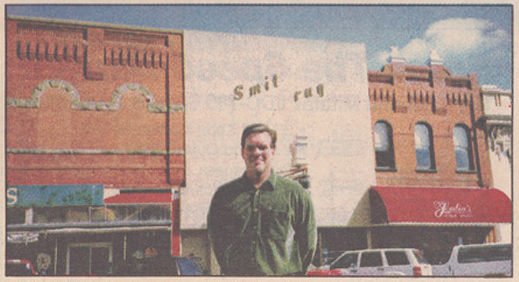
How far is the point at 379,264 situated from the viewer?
1466 cm

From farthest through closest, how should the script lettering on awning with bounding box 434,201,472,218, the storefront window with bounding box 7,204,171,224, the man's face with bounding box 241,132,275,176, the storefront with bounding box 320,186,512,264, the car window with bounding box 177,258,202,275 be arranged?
the script lettering on awning with bounding box 434,201,472,218
the storefront with bounding box 320,186,512,264
the man's face with bounding box 241,132,275,176
the storefront window with bounding box 7,204,171,224
the car window with bounding box 177,258,202,275

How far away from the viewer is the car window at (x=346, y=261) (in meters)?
14.8

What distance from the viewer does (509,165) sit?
17172mm

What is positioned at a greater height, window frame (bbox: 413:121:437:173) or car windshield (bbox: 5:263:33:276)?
window frame (bbox: 413:121:437:173)

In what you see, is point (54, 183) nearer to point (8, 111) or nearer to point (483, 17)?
point (8, 111)

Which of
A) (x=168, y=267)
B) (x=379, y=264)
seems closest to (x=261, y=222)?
(x=168, y=267)

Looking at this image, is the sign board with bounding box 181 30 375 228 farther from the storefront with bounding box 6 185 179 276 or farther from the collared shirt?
the storefront with bounding box 6 185 179 276

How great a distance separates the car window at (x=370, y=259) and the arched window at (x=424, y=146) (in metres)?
3.66

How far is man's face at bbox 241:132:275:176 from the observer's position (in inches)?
598

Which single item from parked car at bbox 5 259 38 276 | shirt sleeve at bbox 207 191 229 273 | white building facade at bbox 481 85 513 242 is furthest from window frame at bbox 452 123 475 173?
parked car at bbox 5 259 38 276

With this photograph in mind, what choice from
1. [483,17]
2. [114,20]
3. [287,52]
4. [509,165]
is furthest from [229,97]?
[509,165]

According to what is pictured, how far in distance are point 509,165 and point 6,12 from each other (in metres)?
16.0

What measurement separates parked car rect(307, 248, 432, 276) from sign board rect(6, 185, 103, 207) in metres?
6.34

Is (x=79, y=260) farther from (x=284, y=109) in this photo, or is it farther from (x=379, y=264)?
(x=379, y=264)
